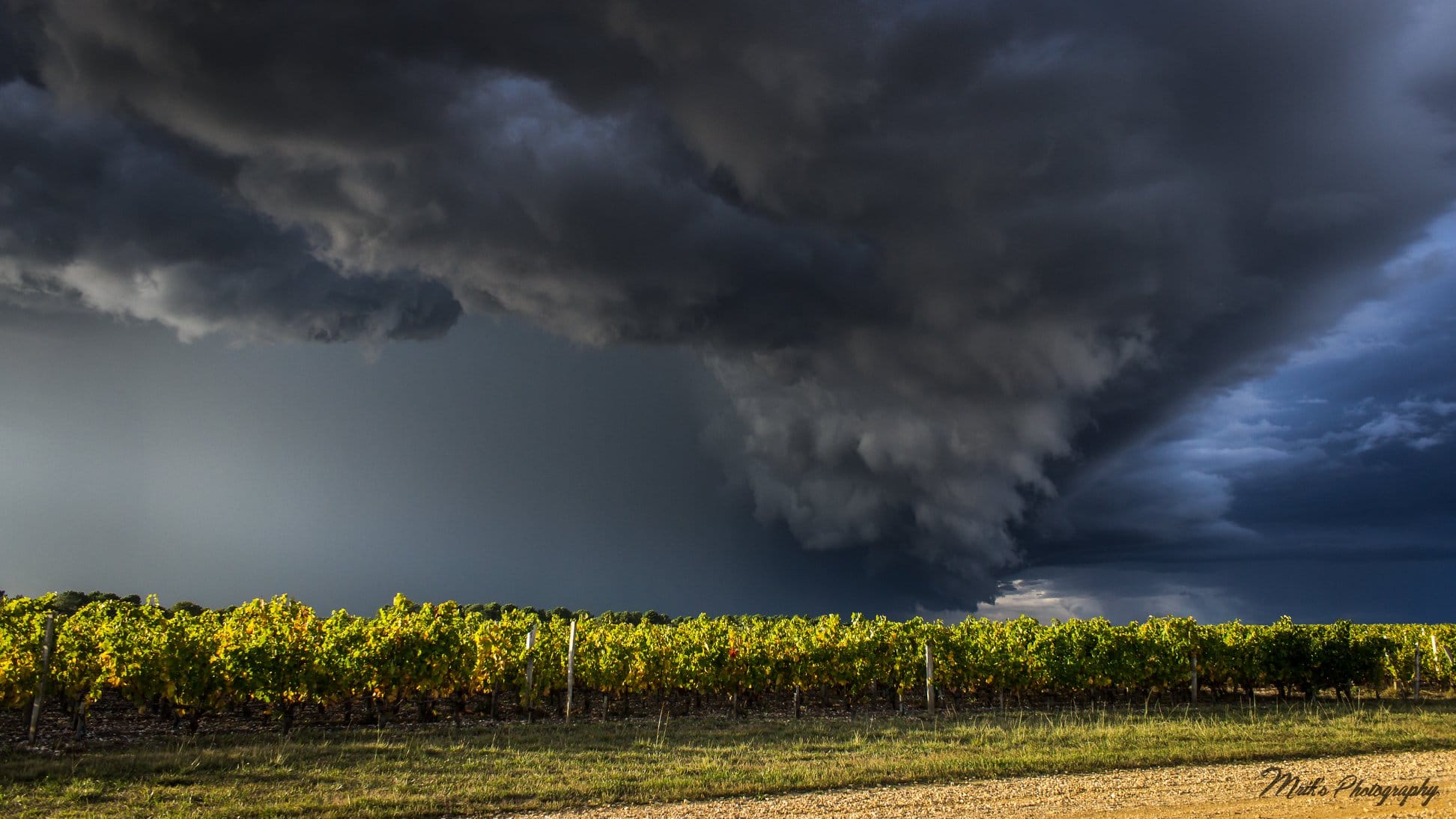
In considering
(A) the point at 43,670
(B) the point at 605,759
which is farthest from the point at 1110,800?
(A) the point at 43,670

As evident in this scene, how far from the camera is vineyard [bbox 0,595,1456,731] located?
16172 millimetres

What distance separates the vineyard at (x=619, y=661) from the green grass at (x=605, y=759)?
64.1 inches

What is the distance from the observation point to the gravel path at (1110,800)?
9.63m

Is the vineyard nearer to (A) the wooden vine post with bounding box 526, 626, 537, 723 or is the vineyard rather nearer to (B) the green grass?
(A) the wooden vine post with bounding box 526, 626, 537, 723

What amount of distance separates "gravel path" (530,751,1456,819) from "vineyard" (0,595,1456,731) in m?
9.84

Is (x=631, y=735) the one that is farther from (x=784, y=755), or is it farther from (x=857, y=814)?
(x=857, y=814)

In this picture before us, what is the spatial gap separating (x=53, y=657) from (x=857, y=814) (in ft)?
50.9

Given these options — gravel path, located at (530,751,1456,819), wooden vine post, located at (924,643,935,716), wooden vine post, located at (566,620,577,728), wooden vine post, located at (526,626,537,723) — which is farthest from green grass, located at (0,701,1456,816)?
wooden vine post, located at (924,643,935,716)

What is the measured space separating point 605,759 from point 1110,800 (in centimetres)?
762

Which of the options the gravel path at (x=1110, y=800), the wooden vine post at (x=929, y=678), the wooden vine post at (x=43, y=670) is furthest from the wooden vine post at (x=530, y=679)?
the wooden vine post at (x=929, y=678)

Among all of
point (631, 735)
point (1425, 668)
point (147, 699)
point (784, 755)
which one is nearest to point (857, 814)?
point (784, 755)

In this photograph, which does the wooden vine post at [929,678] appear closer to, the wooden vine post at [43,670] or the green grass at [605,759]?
the green grass at [605,759]

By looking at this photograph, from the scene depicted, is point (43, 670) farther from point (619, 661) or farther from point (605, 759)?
point (619, 661)

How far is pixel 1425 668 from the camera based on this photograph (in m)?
28.9
